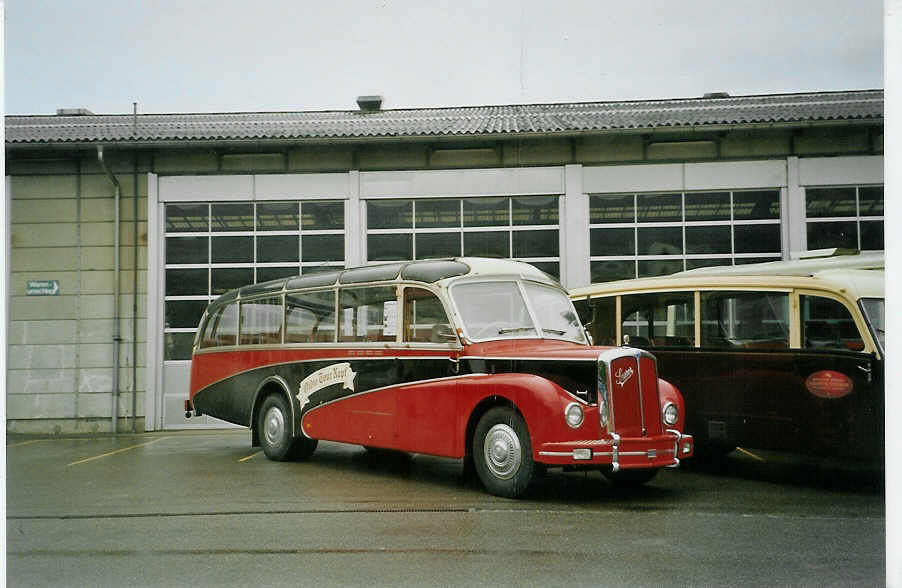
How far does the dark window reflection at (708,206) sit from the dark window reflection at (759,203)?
0.31 ft

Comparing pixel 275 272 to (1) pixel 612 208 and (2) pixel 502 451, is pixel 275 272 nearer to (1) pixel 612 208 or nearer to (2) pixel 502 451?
(2) pixel 502 451

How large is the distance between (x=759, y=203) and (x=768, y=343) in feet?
3.72

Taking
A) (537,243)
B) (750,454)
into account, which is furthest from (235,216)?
(750,454)

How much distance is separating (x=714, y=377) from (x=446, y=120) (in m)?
3.04

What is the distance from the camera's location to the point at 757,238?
7.23m

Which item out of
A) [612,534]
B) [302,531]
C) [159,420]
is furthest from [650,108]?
[159,420]

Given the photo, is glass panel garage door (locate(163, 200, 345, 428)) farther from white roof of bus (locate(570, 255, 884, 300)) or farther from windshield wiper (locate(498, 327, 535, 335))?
white roof of bus (locate(570, 255, 884, 300))

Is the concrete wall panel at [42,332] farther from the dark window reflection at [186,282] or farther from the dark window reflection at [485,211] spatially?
the dark window reflection at [485,211]

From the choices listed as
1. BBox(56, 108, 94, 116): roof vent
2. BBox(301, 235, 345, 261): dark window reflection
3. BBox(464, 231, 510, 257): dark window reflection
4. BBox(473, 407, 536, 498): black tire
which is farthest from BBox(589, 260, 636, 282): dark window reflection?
BBox(56, 108, 94, 116): roof vent

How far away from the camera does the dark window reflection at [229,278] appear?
7.98m

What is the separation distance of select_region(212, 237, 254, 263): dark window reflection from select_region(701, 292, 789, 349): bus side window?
4.02 m

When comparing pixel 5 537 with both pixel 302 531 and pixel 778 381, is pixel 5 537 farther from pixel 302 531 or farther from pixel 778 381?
pixel 778 381

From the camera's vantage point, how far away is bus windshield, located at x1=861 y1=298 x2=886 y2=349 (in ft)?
20.8

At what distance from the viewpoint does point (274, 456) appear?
28.3 ft
